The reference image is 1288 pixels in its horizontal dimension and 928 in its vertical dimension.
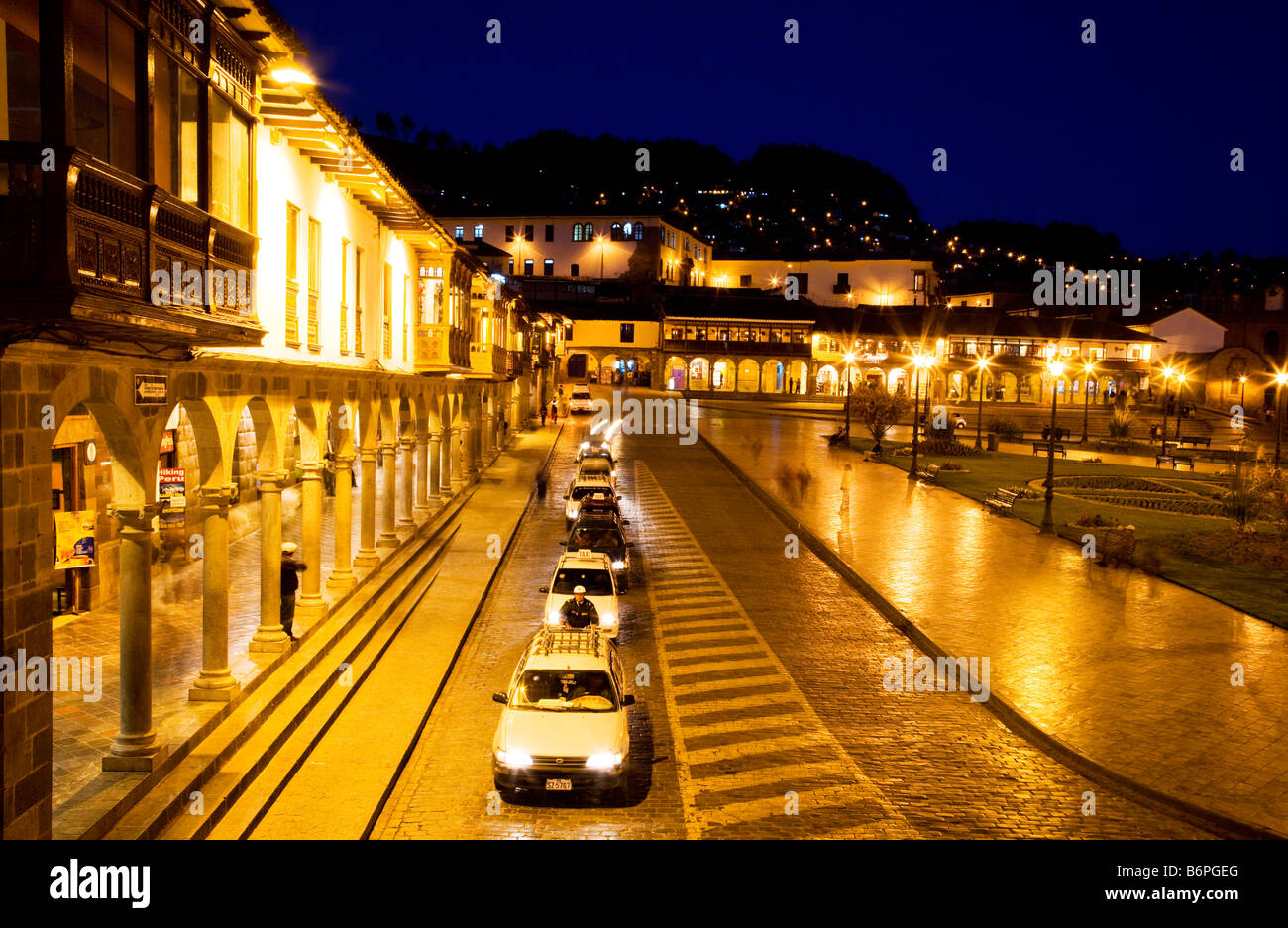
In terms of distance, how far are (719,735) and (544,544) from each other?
569 inches

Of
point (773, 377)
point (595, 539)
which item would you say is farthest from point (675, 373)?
point (595, 539)

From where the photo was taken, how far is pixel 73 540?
15594 millimetres

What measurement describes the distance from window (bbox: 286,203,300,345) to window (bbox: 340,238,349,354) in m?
2.69

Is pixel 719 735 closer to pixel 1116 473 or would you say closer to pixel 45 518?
pixel 45 518

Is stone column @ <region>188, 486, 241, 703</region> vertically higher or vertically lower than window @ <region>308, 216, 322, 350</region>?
lower

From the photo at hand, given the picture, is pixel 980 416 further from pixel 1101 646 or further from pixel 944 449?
pixel 1101 646

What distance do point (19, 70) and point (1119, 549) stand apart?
2467 centimetres

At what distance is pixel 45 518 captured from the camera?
310 inches

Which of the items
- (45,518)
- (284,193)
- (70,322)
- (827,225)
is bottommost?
(45,518)

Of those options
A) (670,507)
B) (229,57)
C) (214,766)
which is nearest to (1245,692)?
(214,766)

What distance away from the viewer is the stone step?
9.16m

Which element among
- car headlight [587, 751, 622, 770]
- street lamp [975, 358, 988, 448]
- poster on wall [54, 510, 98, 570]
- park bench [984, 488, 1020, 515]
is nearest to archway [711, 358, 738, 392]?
street lamp [975, 358, 988, 448]

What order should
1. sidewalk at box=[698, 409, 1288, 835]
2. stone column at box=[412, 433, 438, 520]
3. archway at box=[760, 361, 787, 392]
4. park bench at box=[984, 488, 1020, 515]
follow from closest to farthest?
sidewalk at box=[698, 409, 1288, 835] → stone column at box=[412, 433, 438, 520] → park bench at box=[984, 488, 1020, 515] → archway at box=[760, 361, 787, 392]

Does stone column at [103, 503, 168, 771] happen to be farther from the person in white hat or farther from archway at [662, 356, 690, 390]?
archway at [662, 356, 690, 390]
